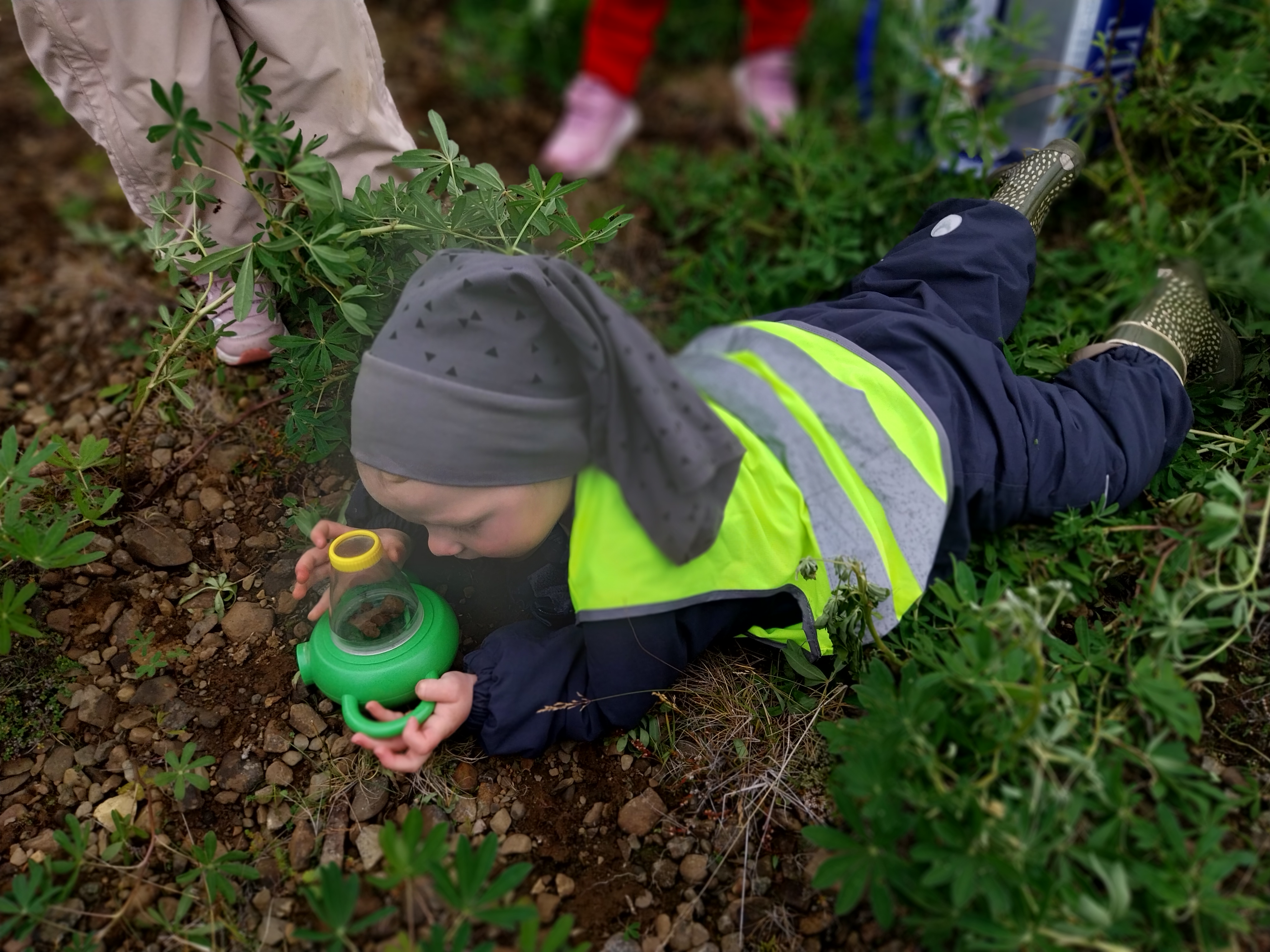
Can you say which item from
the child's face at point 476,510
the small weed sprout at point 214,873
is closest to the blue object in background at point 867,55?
the child's face at point 476,510

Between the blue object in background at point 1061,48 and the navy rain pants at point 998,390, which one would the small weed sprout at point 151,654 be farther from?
the blue object in background at point 1061,48

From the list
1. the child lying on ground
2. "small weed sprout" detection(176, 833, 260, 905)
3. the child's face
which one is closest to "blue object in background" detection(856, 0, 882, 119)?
the child lying on ground

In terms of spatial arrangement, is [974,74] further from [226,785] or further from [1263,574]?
[226,785]

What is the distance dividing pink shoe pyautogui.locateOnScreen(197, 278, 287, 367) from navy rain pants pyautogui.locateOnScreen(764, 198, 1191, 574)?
1.25m

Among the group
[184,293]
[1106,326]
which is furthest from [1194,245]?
[184,293]

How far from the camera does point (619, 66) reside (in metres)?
3.89

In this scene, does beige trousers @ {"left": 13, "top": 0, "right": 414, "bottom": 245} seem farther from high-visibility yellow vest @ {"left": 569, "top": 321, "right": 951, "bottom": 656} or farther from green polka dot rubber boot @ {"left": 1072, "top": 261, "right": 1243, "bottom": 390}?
green polka dot rubber boot @ {"left": 1072, "top": 261, "right": 1243, "bottom": 390}

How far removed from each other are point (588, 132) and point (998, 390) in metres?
2.52

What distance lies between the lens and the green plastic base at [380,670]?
180cm

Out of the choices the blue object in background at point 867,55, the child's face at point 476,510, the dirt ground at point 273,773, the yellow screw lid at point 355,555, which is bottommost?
the dirt ground at point 273,773

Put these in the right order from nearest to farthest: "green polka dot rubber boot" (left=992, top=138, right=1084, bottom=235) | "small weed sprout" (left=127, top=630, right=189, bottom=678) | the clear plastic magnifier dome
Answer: the clear plastic magnifier dome, "small weed sprout" (left=127, top=630, right=189, bottom=678), "green polka dot rubber boot" (left=992, top=138, right=1084, bottom=235)

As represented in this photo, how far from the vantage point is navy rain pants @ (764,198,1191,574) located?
6.64ft

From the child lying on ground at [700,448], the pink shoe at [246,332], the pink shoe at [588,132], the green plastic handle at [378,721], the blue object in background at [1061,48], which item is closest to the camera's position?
the child lying on ground at [700,448]

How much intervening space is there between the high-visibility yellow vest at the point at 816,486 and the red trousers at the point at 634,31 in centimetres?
239
